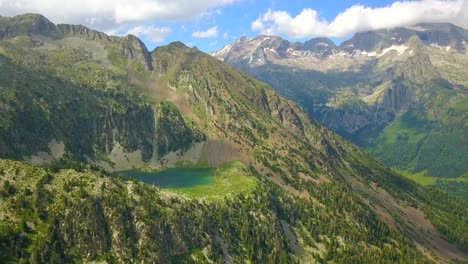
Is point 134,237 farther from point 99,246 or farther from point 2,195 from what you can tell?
point 2,195

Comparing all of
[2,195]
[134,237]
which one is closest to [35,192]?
[2,195]

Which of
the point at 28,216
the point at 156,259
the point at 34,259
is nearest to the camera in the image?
the point at 34,259

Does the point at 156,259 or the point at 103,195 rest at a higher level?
the point at 103,195

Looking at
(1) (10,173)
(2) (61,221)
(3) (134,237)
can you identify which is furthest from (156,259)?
(1) (10,173)

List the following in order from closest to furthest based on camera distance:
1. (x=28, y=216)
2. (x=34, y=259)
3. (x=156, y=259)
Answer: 1. (x=34, y=259)
2. (x=28, y=216)
3. (x=156, y=259)

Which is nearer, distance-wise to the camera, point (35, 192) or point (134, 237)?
point (35, 192)

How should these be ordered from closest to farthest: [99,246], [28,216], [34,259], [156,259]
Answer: [34,259] → [28,216] → [99,246] → [156,259]

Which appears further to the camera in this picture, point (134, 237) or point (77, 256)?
point (134, 237)

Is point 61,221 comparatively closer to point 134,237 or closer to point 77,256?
point 77,256

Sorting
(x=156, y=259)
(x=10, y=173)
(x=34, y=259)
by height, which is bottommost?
(x=156, y=259)
